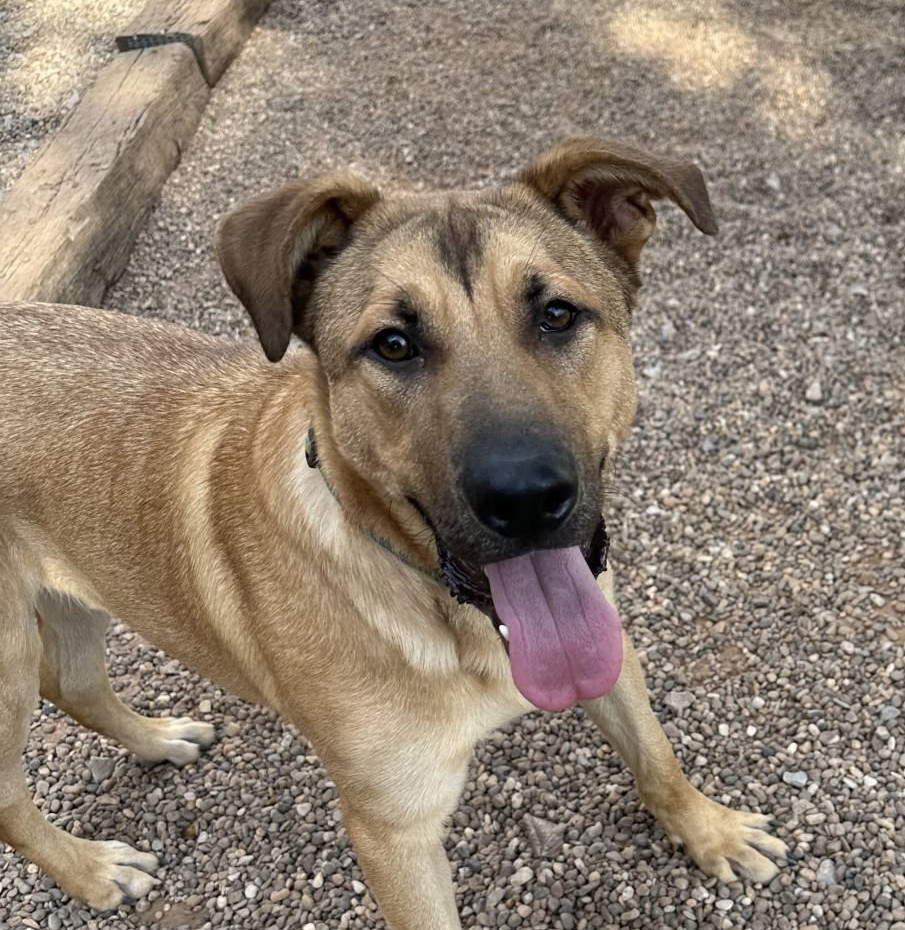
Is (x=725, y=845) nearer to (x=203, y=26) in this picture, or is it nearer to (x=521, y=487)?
(x=521, y=487)

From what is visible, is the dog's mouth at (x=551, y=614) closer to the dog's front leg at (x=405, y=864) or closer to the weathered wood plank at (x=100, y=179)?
the dog's front leg at (x=405, y=864)

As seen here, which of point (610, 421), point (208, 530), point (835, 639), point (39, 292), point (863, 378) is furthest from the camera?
point (39, 292)

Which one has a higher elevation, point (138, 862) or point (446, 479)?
point (446, 479)

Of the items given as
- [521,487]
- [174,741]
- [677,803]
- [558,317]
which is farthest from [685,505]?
[521,487]

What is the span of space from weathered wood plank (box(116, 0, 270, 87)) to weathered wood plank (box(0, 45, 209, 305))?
0.47 feet

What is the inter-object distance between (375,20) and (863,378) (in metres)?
5.24

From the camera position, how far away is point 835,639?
411 cm

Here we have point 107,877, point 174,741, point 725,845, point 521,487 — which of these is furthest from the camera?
point 174,741

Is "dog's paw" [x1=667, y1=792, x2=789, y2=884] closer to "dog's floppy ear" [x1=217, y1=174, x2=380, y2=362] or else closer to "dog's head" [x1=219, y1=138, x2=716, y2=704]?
"dog's head" [x1=219, y1=138, x2=716, y2=704]

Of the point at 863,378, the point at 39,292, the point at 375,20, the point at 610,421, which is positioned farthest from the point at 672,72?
the point at 610,421

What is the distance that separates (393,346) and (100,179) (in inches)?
176

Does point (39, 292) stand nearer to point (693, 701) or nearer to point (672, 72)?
point (693, 701)

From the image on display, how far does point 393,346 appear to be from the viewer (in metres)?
2.60

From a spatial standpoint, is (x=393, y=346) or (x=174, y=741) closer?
(x=393, y=346)
